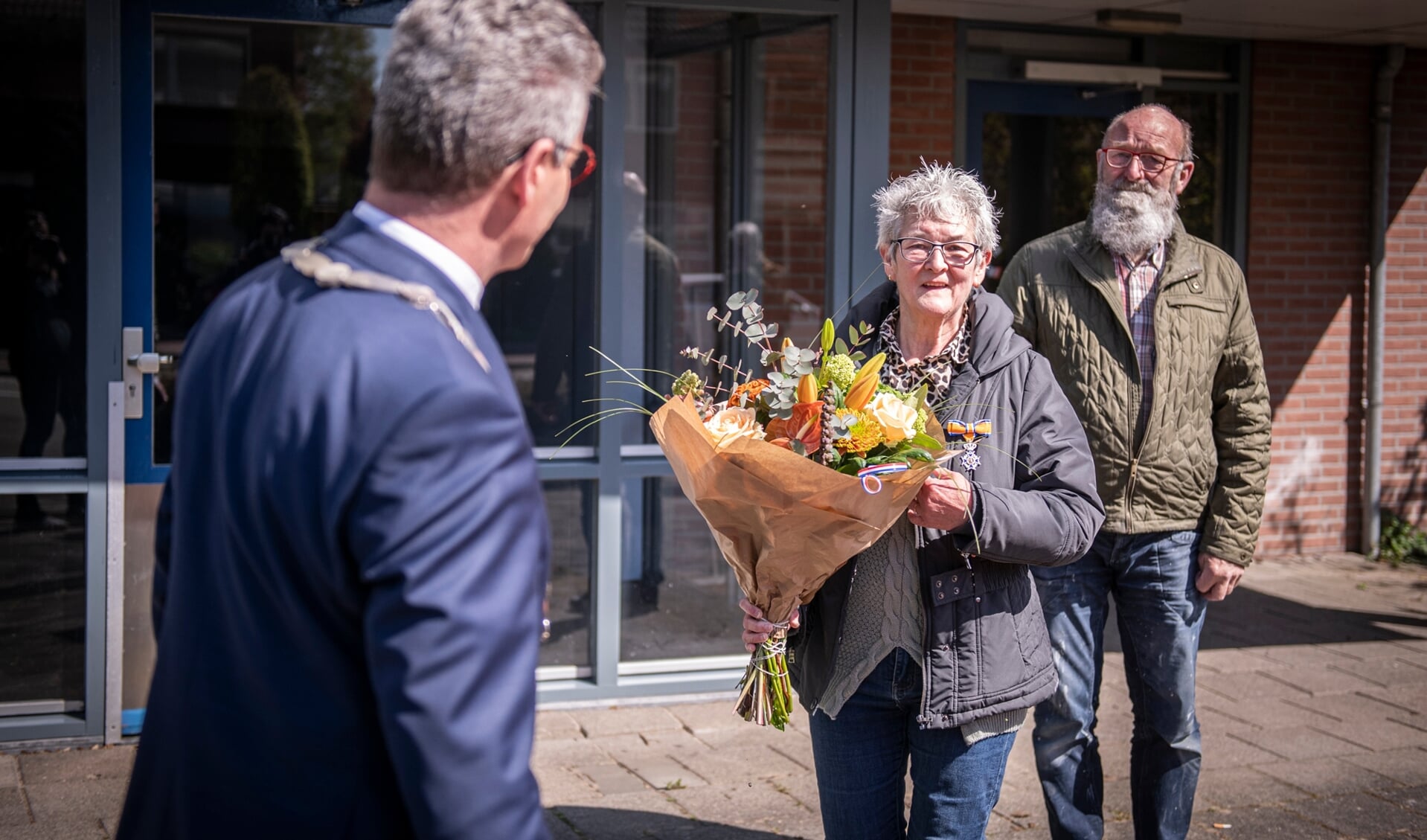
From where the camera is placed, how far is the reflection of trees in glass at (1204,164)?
26.5 feet

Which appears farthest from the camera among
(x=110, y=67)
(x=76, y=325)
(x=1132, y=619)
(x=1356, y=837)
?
(x=76, y=325)

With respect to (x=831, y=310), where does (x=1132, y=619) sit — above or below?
below

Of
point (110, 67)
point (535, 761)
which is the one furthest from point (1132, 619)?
point (110, 67)

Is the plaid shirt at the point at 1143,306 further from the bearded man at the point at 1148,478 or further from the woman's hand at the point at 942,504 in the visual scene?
the woman's hand at the point at 942,504

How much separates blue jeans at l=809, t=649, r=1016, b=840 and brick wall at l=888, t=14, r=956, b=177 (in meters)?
4.73

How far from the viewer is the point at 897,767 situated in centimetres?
289

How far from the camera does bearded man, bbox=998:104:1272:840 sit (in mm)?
3740

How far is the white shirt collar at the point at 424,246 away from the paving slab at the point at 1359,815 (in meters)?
3.90

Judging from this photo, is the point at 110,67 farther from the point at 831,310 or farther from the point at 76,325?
the point at 831,310

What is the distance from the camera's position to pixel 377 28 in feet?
17.2

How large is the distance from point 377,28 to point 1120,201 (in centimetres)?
298

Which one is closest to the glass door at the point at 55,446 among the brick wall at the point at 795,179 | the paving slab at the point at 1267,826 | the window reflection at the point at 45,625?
the window reflection at the point at 45,625

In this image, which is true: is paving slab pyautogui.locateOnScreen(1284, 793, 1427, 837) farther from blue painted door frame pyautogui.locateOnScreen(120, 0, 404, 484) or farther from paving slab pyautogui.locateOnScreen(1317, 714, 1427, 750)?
blue painted door frame pyautogui.locateOnScreen(120, 0, 404, 484)

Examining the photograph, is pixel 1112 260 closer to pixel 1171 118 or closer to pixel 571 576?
pixel 1171 118
